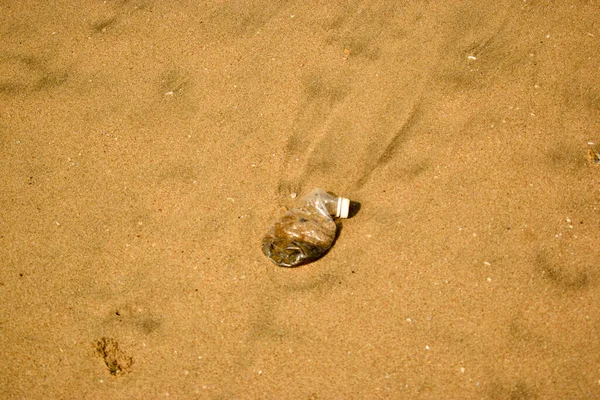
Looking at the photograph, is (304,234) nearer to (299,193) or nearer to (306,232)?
(306,232)

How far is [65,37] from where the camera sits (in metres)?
3.06

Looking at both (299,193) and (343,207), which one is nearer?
(343,207)

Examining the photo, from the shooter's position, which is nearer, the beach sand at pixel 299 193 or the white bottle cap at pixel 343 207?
the beach sand at pixel 299 193

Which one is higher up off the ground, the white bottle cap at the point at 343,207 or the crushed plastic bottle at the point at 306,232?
the white bottle cap at the point at 343,207

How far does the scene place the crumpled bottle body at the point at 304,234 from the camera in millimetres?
2256

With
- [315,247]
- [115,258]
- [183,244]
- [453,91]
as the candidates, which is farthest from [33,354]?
[453,91]

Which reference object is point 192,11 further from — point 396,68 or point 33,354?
point 33,354

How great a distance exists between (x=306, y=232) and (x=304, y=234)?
0.01 meters

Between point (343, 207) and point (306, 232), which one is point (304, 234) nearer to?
point (306, 232)

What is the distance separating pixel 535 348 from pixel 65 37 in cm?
285

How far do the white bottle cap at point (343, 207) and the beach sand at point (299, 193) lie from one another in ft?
0.32

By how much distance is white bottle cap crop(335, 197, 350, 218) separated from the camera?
230 centimetres

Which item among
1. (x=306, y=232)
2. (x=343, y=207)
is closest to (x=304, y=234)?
(x=306, y=232)

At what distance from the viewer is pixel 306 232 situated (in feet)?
7.54
